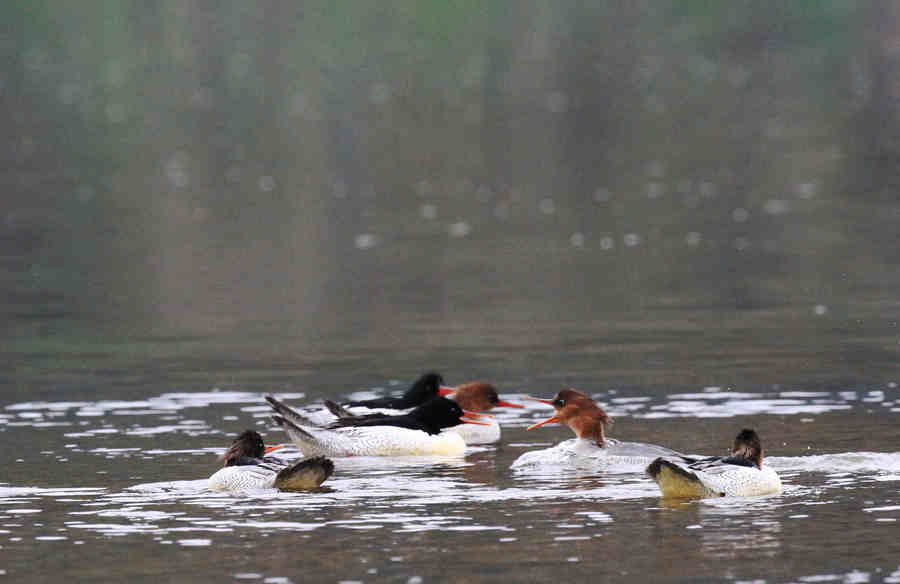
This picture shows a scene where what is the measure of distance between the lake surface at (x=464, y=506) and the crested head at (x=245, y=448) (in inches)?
14.6

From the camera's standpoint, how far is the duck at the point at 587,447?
56.6 ft

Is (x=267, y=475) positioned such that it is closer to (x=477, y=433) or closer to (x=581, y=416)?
(x=581, y=416)

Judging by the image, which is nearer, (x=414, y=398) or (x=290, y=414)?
(x=290, y=414)

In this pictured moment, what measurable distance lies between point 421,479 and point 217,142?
154 ft

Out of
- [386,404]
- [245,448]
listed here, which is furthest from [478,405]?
[245,448]

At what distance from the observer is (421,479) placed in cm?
1677

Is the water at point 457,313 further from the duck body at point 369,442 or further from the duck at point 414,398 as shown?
the duck at point 414,398

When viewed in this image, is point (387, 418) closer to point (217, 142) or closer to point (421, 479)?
point (421, 479)

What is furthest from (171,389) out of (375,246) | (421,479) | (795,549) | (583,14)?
(583,14)

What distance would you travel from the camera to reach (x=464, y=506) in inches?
597

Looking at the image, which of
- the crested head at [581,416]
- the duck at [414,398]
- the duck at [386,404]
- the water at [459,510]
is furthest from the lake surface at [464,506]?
the duck at [414,398]

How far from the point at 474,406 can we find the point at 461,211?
72.5ft

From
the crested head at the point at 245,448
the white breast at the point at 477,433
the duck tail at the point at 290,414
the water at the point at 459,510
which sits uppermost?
the duck tail at the point at 290,414

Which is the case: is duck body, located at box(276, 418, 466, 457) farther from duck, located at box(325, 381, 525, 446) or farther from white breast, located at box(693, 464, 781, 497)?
white breast, located at box(693, 464, 781, 497)
